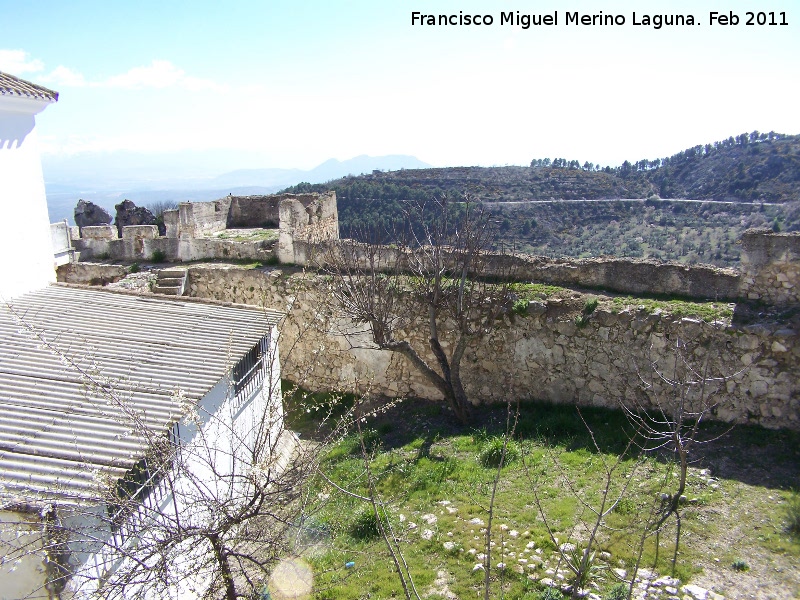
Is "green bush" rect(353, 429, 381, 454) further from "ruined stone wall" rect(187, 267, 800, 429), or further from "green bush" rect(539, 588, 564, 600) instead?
"green bush" rect(539, 588, 564, 600)

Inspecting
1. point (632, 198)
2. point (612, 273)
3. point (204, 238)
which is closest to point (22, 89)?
point (204, 238)

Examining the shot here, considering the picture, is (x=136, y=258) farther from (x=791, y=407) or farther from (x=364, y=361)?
(x=791, y=407)

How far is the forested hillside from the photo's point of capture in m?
25.2

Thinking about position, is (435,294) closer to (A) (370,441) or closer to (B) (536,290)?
(B) (536,290)

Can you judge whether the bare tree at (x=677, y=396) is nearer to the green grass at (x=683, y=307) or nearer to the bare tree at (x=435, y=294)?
the green grass at (x=683, y=307)

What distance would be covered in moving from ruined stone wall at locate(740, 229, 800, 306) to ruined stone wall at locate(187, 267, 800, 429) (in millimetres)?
911

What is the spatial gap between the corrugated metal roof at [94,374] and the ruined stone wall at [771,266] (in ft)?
24.0

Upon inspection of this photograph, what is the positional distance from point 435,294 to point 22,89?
7866 millimetres

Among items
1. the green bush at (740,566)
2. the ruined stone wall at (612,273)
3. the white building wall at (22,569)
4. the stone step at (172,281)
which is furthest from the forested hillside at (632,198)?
the white building wall at (22,569)

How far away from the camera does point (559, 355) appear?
9734 millimetres

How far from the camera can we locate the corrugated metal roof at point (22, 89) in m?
9.55

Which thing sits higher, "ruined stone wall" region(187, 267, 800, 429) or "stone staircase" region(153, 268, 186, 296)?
"stone staircase" region(153, 268, 186, 296)

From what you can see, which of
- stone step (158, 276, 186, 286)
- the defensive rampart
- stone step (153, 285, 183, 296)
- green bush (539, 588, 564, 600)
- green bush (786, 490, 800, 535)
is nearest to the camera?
green bush (539, 588, 564, 600)

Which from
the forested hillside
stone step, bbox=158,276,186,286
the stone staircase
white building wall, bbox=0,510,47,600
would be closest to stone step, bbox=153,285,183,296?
the stone staircase
